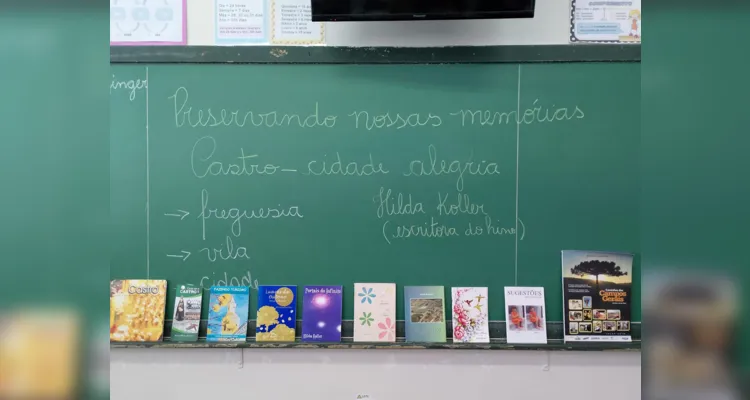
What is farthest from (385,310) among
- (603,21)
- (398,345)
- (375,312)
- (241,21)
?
(603,21)

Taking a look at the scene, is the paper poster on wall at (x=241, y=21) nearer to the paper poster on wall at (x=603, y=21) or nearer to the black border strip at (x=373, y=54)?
the black border strip at (x=373, y=54)

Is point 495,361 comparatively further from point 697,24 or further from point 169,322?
point 697,24

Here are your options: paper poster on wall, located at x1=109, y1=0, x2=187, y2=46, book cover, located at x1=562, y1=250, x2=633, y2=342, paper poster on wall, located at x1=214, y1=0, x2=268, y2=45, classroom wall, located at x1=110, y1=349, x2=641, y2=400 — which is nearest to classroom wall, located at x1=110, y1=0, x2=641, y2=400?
classroom wall, located at x1=110, y1=349, x2=641, y2=400

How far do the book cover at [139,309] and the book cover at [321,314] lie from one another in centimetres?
65

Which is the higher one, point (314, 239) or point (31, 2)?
point (31, 2)

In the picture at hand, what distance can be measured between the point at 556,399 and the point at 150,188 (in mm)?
2076

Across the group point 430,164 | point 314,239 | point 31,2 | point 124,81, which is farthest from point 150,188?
point 31,2

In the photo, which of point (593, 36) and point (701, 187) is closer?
point (701, 187)

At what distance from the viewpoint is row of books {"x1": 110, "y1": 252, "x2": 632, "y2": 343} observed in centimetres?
225

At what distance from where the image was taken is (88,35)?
0.20 metres

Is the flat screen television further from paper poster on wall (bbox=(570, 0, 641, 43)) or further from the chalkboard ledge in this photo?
the chalkboard ledge

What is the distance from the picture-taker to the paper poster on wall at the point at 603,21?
2.25 m

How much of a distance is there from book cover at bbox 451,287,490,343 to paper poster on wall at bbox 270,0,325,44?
4.33ft

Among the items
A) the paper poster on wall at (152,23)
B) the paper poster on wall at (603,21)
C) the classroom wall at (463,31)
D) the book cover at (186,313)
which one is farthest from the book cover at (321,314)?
the paper poster on wall at (603,21)
